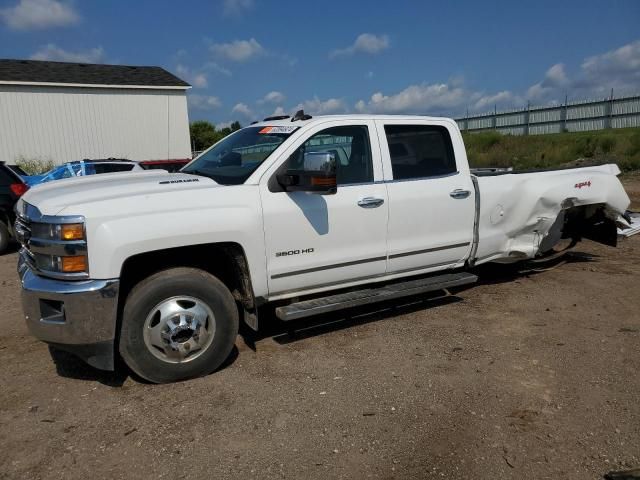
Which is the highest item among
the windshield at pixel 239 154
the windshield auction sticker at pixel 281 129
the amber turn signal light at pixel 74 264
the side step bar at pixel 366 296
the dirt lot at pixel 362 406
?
the windshield auction sticker at pixel 281 129

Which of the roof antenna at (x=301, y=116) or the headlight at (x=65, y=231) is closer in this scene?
the headlight at (x=65, y=231)

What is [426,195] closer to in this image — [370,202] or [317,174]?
[370,202]

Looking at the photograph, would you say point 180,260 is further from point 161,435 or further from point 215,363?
point 161,435

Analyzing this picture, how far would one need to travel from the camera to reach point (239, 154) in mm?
4617

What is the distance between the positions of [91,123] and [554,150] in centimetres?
2020

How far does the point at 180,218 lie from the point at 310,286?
1.29 m

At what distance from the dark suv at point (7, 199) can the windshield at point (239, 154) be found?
5.63 metres

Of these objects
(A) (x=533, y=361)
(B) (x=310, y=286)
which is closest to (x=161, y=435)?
(B) (x=310, y=286)

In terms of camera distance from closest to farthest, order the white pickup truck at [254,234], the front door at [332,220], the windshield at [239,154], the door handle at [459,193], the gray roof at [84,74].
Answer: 1. the white pickup truck at [254,234]
2. the front door at [332,220]
3. the windshield at [239,154]
4. the door handle at [459,193]
5. the gray roof at [84,74]

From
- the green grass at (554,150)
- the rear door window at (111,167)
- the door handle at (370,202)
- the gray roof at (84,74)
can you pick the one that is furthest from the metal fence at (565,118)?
the door handle at (370,202)

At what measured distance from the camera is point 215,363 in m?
3.95

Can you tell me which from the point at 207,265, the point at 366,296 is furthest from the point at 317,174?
the point at 366,296

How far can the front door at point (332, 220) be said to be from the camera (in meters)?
4.15

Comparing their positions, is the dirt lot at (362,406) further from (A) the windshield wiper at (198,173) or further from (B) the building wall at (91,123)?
(B) the building wall at (91,123)
